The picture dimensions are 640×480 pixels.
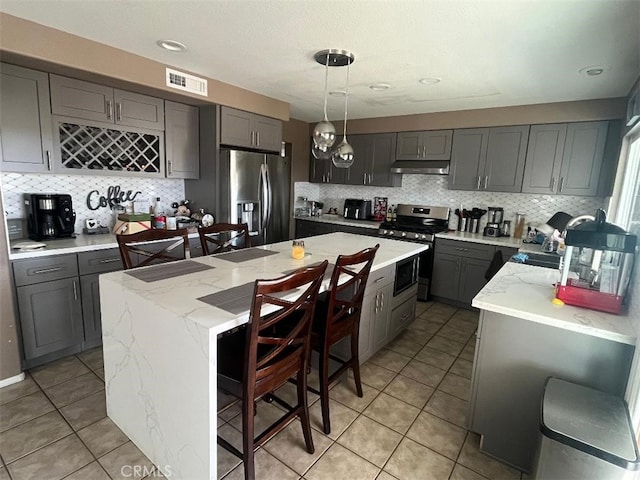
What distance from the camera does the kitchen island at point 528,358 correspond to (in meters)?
1.58

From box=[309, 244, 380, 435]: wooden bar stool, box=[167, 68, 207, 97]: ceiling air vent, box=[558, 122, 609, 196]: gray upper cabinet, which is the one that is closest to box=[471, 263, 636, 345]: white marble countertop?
box=[309, 244, 380, 435]: wooden bar stool

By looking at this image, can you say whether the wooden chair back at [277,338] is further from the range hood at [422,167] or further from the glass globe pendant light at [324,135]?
the range hood at [422,167]

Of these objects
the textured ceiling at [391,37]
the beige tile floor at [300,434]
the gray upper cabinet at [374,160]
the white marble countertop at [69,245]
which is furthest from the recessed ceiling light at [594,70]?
the white marble countertop at [69,245]

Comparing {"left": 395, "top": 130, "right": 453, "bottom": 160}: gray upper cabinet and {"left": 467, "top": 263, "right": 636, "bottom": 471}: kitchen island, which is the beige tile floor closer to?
{"left": 467, "top": 263, "right": 636, "bottom": 471}: kitchen island

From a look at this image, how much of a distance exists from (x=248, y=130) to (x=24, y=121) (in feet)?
6.44

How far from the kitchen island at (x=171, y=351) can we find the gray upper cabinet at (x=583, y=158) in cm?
325

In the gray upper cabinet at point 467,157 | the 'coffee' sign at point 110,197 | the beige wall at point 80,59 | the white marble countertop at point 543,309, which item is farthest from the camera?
the gray upper cabinet at point 467,157

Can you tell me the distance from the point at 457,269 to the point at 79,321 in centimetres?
391

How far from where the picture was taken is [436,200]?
481 centimetres

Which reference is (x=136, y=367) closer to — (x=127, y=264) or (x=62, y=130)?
(x=127, y=264)

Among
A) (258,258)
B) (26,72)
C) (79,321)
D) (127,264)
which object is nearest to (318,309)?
(258,258)

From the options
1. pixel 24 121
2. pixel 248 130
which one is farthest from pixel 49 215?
pixel 248 130

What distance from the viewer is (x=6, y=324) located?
2.32m

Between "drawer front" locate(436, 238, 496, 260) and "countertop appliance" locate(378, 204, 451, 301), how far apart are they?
0.13 meters
